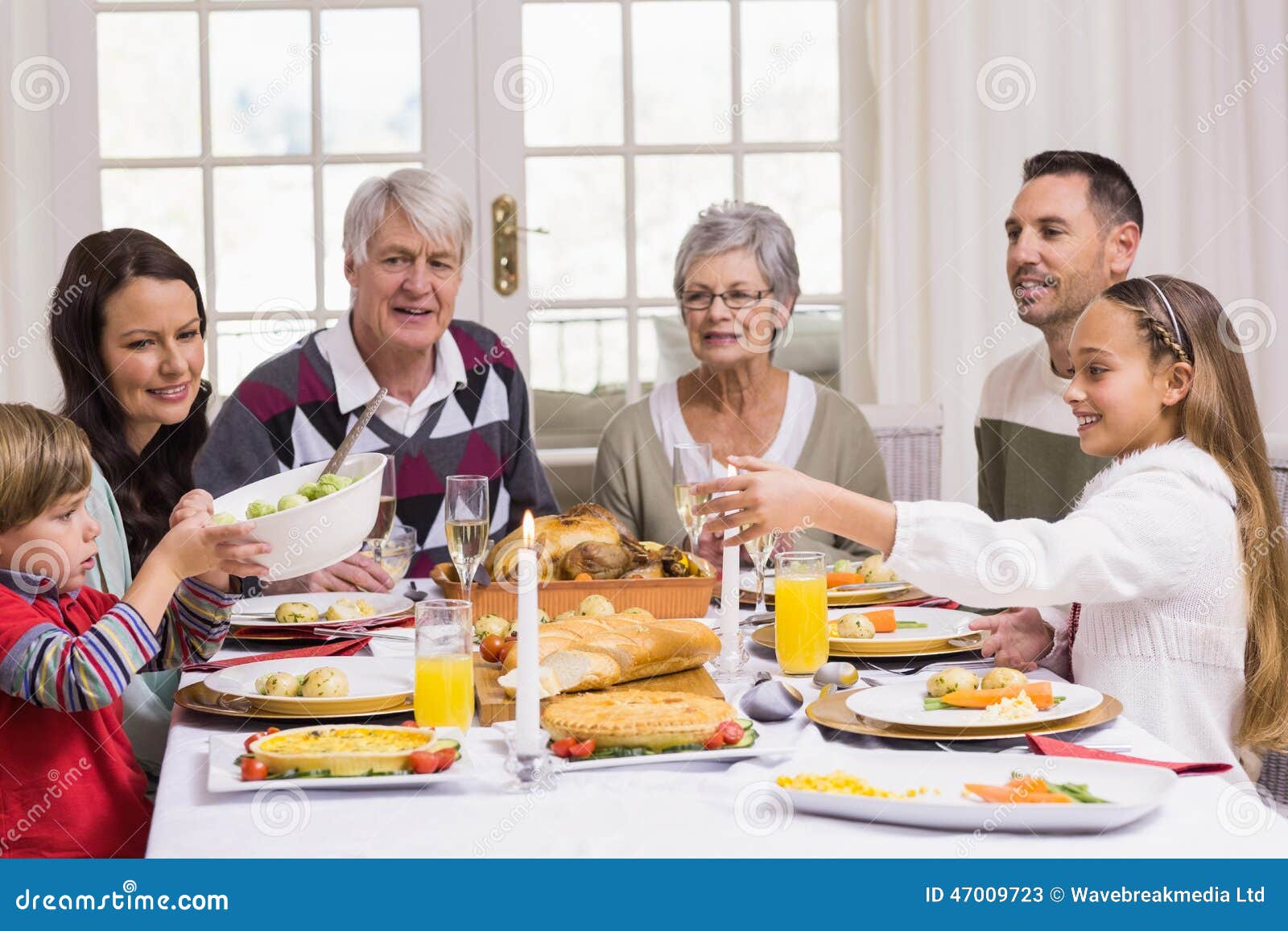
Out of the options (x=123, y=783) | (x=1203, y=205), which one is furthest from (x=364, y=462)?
(x=1203, y=205)

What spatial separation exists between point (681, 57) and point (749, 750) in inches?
119

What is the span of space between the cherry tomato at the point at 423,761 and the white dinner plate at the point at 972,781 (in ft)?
0.81

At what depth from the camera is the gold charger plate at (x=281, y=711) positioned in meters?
1.32

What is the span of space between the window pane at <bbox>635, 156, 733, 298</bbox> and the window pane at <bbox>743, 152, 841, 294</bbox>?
0.40 feet

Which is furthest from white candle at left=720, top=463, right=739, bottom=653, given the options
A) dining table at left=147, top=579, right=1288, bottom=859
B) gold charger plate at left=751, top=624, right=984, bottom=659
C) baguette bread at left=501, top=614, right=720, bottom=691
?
dining table at left=147, top=579, right=1288, bottom=859

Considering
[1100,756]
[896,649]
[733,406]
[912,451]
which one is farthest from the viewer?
[912,451]

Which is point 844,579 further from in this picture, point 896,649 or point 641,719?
point 641,719

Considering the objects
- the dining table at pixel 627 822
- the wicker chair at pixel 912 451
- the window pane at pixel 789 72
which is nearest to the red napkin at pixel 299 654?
the dining table at pixel 627 822

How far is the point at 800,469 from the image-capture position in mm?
2740

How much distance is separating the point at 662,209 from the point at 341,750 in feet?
9.57

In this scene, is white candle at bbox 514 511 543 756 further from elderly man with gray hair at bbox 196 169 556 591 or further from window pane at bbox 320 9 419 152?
window pane at bbox 320 9 419 152

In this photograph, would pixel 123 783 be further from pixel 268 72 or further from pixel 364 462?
pixel 268 72

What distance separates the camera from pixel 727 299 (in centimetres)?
276

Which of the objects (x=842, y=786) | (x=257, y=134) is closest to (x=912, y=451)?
(x=257, y=134)
